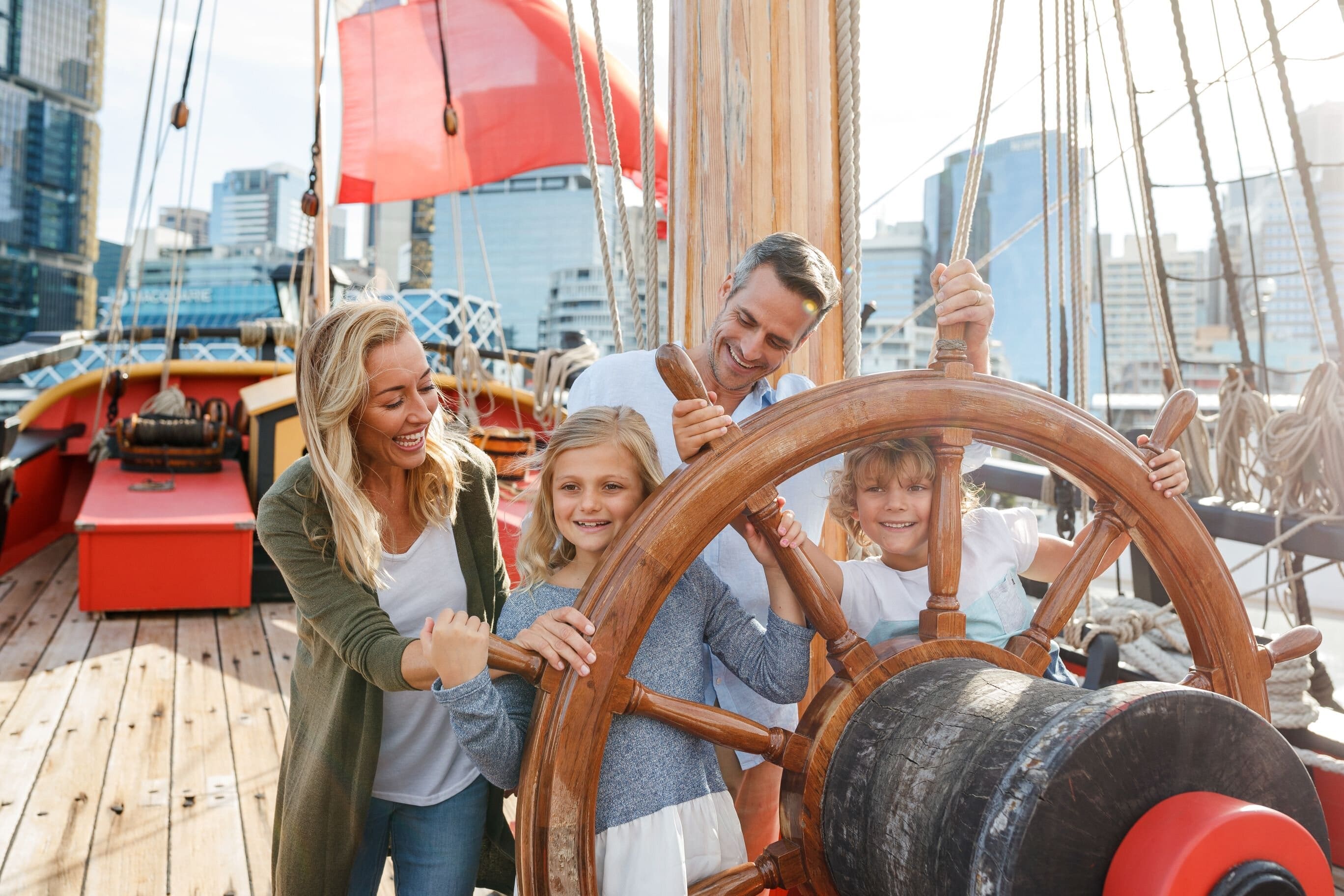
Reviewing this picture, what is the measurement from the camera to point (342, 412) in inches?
38.8

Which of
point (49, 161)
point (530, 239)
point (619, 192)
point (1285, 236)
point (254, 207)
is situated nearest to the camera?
point (619, 192)

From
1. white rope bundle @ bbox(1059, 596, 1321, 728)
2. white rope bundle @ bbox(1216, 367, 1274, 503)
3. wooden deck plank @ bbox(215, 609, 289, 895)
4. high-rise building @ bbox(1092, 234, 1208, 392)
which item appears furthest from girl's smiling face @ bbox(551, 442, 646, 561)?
high-rise building @ bbox(1092, 234, 1208, 392)

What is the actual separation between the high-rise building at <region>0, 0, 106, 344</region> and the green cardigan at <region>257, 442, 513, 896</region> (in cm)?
4404

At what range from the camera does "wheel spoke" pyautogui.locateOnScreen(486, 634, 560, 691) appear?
2.32ft

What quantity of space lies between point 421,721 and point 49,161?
50080mm

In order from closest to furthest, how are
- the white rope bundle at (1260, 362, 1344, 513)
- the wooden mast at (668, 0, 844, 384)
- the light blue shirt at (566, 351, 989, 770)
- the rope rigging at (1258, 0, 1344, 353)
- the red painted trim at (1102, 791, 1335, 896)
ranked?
the red painted trim at (1102, 791, 1335, 896)
the light blue shirt at (566, 351, 989, 770)
the wooden mast at (668, 0, 844, 384)
the white rope bundle at (1260, 362, 1344, 513)
the rope rigging at (1258, 0, 1344, 353)

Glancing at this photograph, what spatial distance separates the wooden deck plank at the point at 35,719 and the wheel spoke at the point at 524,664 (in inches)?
64.7

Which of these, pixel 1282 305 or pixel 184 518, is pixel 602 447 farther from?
pixel 1282 305

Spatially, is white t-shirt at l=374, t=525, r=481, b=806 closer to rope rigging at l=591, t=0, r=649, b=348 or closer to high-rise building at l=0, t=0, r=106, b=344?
rope rigging at l=591, t=0, r=649, b=348

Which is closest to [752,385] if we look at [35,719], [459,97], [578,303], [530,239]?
[35,719]

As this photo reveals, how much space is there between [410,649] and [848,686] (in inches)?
15.3

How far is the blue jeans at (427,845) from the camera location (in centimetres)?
113

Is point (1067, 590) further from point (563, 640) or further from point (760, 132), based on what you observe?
point (760, 132)

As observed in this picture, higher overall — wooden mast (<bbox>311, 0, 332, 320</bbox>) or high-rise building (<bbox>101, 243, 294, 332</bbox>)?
high-rise building (<bbox>101, 243, 294, 332</bbox>)
